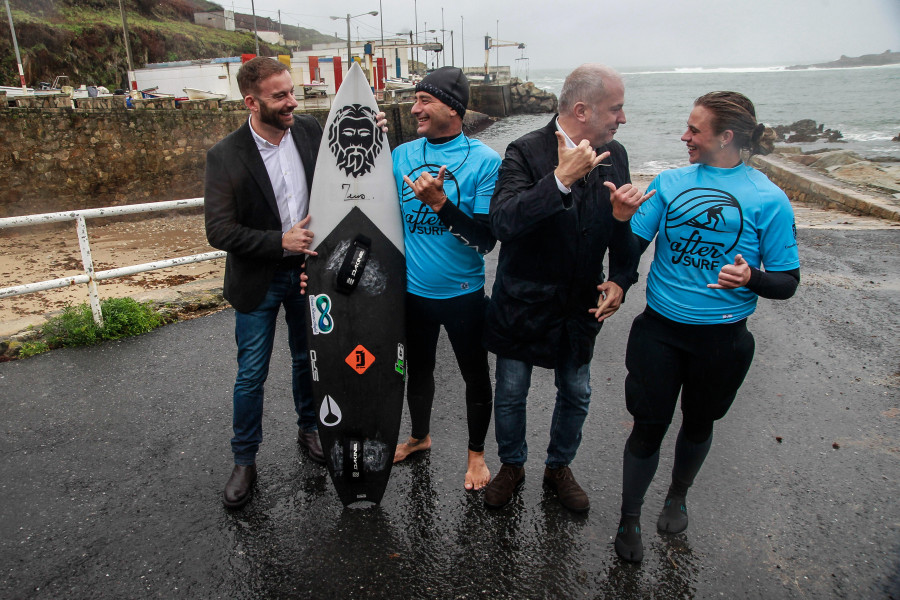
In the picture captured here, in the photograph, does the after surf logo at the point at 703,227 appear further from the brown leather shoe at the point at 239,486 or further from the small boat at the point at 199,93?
the small boat at the point at 199,93

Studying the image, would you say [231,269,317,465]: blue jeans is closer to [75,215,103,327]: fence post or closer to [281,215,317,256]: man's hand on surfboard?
[281,215,317,256]: man's hand on surfboard

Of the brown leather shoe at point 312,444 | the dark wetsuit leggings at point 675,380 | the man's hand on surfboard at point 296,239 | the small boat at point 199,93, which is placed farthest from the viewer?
the small boat at point 199,93

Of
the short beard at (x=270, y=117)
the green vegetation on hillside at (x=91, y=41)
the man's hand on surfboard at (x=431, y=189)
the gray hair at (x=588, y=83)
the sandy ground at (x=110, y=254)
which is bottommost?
the sandy ground at (x=110, y=254)

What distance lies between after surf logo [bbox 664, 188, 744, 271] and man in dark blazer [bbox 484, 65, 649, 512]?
0.18 metres

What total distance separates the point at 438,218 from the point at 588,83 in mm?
829

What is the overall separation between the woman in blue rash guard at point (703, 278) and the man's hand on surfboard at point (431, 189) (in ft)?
2.59

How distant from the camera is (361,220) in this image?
2.85 meters

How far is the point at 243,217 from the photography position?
2738 millimetres

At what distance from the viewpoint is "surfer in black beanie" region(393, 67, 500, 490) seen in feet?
8.38

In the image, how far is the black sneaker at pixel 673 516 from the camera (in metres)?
2.52

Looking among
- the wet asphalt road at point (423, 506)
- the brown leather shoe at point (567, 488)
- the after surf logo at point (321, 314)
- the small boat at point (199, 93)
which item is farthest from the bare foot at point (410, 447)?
the small boat at point (199, 93)

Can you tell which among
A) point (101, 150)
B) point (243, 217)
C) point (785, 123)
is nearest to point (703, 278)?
point (243, 217)

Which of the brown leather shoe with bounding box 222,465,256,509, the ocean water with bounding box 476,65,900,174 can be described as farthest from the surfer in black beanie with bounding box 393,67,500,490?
the ocean water with bounding box 476,65,900,174

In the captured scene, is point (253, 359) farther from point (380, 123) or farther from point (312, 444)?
point (380, 123)
